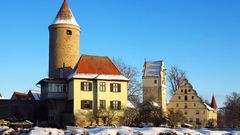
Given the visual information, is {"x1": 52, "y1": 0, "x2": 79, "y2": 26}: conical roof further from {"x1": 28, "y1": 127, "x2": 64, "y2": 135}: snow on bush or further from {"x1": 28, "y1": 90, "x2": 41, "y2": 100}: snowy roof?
{"x1": 28, "y1": 127, "x2": 64, "y2": 135}: snow on bush

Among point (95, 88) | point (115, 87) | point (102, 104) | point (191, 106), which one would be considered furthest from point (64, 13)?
point (191, 106)

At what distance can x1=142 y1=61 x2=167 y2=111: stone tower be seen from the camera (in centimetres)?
7500

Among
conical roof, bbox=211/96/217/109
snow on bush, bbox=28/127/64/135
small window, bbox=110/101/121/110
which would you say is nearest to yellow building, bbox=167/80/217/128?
conical roof, bbox=211/96/217/109

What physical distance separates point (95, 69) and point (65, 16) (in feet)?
37.1

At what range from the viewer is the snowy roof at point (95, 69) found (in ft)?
148

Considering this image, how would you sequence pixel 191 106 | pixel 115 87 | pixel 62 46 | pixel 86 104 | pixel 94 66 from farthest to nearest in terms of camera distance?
1. pixel 191 106
2. pixel 62 46
3. pixel 94 66
4. pixel 115 87
5. pixel 86 104

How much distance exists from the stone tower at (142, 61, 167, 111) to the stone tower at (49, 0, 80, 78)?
25478 mm

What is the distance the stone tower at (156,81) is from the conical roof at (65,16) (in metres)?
26.3

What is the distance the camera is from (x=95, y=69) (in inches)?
1823

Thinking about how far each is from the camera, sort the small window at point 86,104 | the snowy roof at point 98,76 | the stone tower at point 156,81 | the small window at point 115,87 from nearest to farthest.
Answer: the small window at point 86,104, the snowy roof at point 98,76, the small window at point 115,87, the stone tower at point 156,81

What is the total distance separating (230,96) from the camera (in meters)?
79.5

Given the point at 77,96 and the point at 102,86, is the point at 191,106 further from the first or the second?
the point at 77,96

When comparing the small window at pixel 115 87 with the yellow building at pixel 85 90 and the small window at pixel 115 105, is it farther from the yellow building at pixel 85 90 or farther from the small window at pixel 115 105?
the small window at pixel 115 105

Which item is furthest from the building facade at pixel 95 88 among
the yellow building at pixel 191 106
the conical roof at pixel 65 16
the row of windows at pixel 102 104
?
the yellow building at pixel 191 106
